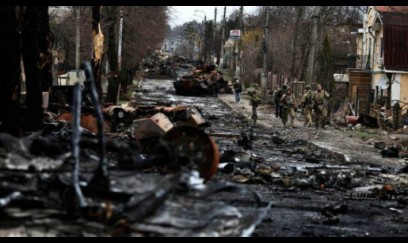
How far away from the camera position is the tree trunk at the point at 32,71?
1567 cm

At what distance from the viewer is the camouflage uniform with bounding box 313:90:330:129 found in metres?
23.9

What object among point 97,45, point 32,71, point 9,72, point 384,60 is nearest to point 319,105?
point 97,45

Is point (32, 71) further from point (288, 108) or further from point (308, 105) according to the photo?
point (288, 108)

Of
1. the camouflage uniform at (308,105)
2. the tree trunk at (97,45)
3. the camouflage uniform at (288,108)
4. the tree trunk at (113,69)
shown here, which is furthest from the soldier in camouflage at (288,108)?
the tree trunk at (113,69)

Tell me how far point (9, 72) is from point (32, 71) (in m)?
3.98

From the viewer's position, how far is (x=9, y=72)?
40.2 feet

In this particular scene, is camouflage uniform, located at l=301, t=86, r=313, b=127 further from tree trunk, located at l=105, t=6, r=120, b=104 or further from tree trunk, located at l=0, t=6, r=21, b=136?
tree trunk, located at l=0, t=6, r=21, b=136

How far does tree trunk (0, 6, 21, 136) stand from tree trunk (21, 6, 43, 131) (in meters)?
2.79

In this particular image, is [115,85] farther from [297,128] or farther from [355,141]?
[355,141]

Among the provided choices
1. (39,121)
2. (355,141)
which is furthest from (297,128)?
(39,121)

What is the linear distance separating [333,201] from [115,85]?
19554mm

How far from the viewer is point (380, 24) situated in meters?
42.6

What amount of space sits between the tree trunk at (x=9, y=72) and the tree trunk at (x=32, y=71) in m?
2.79

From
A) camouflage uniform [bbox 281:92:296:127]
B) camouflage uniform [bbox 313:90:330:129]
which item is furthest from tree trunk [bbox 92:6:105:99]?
camouflage uniform [bbox 313:90:330:129]
